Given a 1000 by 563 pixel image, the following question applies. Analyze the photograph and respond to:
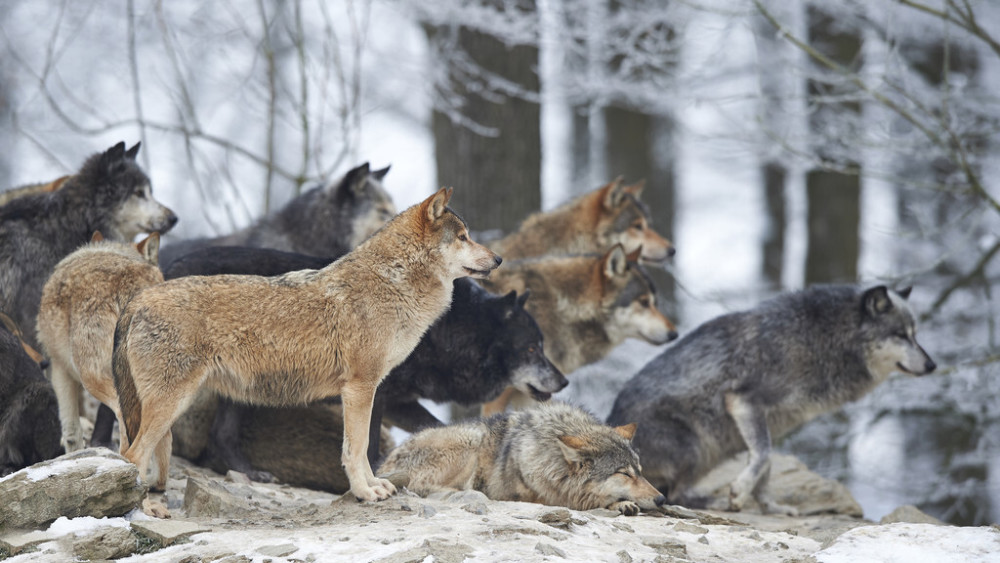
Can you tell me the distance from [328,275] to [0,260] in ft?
10.4

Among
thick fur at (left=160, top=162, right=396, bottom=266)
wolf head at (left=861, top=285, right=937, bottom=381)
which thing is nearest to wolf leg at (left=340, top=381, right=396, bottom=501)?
thick fur at (left=160, top=162, right=396, bottom=266)

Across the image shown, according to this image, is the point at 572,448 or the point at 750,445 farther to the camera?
the point at 750,445

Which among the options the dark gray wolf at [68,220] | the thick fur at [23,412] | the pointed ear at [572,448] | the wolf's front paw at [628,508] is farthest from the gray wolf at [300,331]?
the dark gray wolf at [68,220]

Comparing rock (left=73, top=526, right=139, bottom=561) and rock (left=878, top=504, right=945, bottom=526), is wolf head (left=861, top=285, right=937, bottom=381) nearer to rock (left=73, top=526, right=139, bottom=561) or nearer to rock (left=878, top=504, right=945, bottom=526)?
rock (left=878, top=504, right=945, bottom=526)

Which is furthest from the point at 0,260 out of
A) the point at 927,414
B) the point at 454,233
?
the point at 927,414

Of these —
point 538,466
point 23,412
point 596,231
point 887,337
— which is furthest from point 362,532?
point 596,231

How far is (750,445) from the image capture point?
7883 millimetres

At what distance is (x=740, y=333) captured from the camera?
330 inches

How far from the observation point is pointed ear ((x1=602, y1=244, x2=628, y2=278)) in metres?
8.99

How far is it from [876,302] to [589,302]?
2.39 m

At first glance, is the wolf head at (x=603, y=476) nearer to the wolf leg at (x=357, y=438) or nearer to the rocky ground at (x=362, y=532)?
the rocky ground at (x=362, y=532)

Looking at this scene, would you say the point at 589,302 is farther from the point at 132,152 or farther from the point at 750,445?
the point at 132,152

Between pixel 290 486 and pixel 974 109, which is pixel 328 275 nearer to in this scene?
pixel 290 486

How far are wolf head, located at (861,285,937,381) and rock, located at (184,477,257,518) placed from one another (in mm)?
5222
